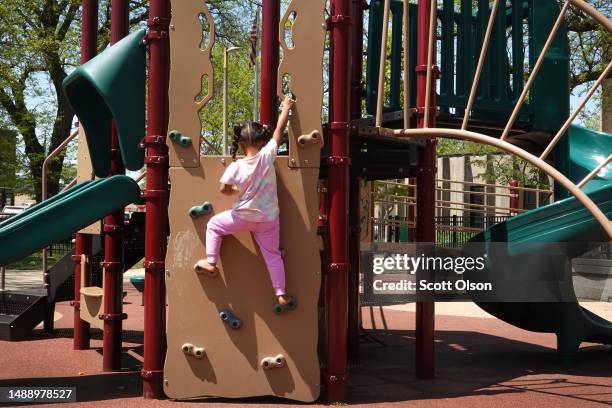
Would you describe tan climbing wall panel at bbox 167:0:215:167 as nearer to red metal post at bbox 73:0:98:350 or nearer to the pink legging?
the pink legging

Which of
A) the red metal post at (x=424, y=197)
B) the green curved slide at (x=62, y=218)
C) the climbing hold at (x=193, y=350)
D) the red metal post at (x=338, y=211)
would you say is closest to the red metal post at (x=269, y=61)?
the red metal post at (x=338, y=211)

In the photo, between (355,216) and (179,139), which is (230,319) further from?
(355,216)

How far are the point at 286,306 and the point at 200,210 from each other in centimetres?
103

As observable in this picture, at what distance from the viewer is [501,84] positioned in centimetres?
814

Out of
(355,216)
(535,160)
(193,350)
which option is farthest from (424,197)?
(193,350)

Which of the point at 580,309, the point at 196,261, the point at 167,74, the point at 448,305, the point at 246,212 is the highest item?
the point at 167,74

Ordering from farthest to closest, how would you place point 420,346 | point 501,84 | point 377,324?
point 377,324 < point 501,84 < point 420,346

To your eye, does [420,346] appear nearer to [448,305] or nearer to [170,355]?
[170,355]

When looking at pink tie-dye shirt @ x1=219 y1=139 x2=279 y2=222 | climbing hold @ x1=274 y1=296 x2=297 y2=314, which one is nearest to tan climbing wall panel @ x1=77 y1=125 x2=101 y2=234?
pink tie-dye shirt @ x1=219 y1=139 x2=279 y2=222

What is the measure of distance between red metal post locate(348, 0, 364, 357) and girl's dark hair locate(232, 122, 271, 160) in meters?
2.55

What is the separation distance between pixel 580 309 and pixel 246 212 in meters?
4.41

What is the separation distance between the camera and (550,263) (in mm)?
8125

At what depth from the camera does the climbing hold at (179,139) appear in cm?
602

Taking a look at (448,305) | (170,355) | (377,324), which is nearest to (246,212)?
(170,355)
